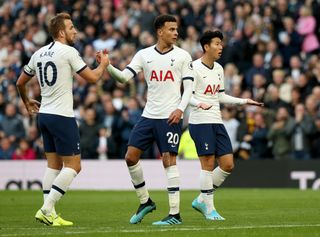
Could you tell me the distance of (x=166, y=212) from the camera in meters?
17.6

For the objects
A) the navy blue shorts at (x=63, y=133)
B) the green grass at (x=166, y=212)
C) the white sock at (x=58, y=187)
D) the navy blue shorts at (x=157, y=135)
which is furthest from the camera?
the navy blue shorts at (x=157, y=135)

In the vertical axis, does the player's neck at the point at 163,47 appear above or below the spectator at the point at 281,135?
above

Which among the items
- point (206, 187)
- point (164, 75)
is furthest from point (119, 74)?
point (206, 187)

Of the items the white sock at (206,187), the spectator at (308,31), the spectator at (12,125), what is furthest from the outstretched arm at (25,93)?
the spectator at (308,31)

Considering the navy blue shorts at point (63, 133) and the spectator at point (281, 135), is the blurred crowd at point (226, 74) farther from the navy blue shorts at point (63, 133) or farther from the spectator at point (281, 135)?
the navy blue shorts at point (63, 133)

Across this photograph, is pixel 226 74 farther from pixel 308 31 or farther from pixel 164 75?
pixel 164 75

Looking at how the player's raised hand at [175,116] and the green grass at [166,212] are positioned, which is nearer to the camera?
the green grass at [166,212]

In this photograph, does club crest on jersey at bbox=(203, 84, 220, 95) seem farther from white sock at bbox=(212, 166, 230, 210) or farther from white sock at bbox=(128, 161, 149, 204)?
white sock at bbox=(128, 161, 149, 204)

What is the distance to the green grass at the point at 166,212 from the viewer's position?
514 inches

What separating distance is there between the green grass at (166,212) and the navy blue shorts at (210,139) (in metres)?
0.99

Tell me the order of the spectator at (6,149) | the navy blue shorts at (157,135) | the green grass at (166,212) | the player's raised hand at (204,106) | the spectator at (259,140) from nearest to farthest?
the green grass at (166,212), the navy blue shorts at (157,135), the player's raised hand at (204,106), the spectator at (259,140), the spectator at (6,149)

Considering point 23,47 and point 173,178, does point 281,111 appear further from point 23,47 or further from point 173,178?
point 173,178

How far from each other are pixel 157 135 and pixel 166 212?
10.9ft

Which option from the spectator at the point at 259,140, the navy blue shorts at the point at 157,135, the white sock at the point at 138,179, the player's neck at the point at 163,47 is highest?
the player's neck at the point at 163,47
